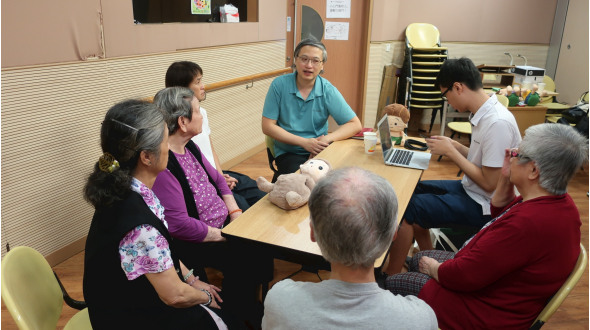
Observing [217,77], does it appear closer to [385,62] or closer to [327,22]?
[327,22]

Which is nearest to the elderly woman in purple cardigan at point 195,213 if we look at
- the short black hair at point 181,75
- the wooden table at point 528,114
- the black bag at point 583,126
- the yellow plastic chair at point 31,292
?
the yellow plastic chair at point 31,292

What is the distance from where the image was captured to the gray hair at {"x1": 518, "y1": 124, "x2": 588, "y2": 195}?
4.56 feet

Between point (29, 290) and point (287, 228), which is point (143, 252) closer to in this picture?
point (29, 290)

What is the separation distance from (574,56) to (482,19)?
138 centimetres

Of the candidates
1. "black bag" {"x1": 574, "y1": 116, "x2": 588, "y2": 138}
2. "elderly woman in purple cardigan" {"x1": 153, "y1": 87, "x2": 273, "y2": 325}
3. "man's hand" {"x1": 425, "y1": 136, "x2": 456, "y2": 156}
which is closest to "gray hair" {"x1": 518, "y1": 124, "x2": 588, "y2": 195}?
"man's hand" {"x1": 425, "y1": 136, "x2": 456, "y2": 156}

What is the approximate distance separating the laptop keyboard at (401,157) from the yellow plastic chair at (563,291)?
114 cm

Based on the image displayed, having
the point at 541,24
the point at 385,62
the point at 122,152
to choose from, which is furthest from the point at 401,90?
the point at 122,152

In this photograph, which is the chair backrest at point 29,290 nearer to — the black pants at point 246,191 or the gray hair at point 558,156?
the black pants at point 246,191

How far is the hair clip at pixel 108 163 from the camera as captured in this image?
4.37 feet

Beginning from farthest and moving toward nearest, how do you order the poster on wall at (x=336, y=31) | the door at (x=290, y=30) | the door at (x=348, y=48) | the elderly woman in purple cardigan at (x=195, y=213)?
the poster on wall at (x=336, y=31), the door at (x=348, y=48), the door at (x=290, y=30), the elderly woman in purple cardigan at (x=195, y=213)

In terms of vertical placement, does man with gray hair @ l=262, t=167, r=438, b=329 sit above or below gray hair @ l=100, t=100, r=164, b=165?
→ below

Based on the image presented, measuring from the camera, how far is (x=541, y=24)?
247 inches

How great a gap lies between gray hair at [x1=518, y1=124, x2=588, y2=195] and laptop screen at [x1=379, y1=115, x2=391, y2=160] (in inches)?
42.1

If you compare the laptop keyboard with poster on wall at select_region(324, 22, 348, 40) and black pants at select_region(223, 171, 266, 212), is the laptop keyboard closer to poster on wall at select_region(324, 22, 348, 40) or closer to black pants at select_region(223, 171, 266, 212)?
black pants at select_region(223, 171, 266, 212)
